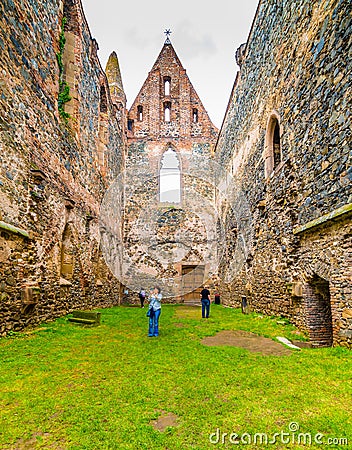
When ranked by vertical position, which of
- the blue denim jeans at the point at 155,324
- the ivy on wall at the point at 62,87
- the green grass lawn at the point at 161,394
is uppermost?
the ivy on wall at the point at 62,87

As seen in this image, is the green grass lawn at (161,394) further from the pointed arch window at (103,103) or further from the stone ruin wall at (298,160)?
the pointed arch window at (103,103)

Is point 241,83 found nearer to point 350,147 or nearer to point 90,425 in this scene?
point 350,147

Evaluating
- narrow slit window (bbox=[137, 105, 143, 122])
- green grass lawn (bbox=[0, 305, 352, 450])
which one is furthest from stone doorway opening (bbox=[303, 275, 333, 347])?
narrow slit window (bbox=[137, 105, 143, 122])

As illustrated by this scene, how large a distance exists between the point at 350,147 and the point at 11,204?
647 cm

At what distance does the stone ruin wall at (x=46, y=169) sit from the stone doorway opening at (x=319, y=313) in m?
6.01

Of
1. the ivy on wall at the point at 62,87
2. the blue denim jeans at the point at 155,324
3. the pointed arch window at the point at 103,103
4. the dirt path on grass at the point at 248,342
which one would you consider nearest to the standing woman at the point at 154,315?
the blue denim jeans at the point at 155,324

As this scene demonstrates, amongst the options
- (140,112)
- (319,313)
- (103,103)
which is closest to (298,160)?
(319,313)

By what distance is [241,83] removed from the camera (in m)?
13.3

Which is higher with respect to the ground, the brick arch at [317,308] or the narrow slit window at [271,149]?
the narrow slit window at [271,149]

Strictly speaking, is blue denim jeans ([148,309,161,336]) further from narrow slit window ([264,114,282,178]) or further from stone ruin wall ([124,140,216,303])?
stone ruin wall ([124,140,216,303])

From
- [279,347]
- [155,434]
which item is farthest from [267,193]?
[155,434]

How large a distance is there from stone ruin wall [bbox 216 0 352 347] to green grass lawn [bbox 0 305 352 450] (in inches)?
64.8

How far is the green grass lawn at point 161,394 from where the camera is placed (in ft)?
8.63

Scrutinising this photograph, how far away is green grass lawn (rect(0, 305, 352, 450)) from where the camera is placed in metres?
2.63
